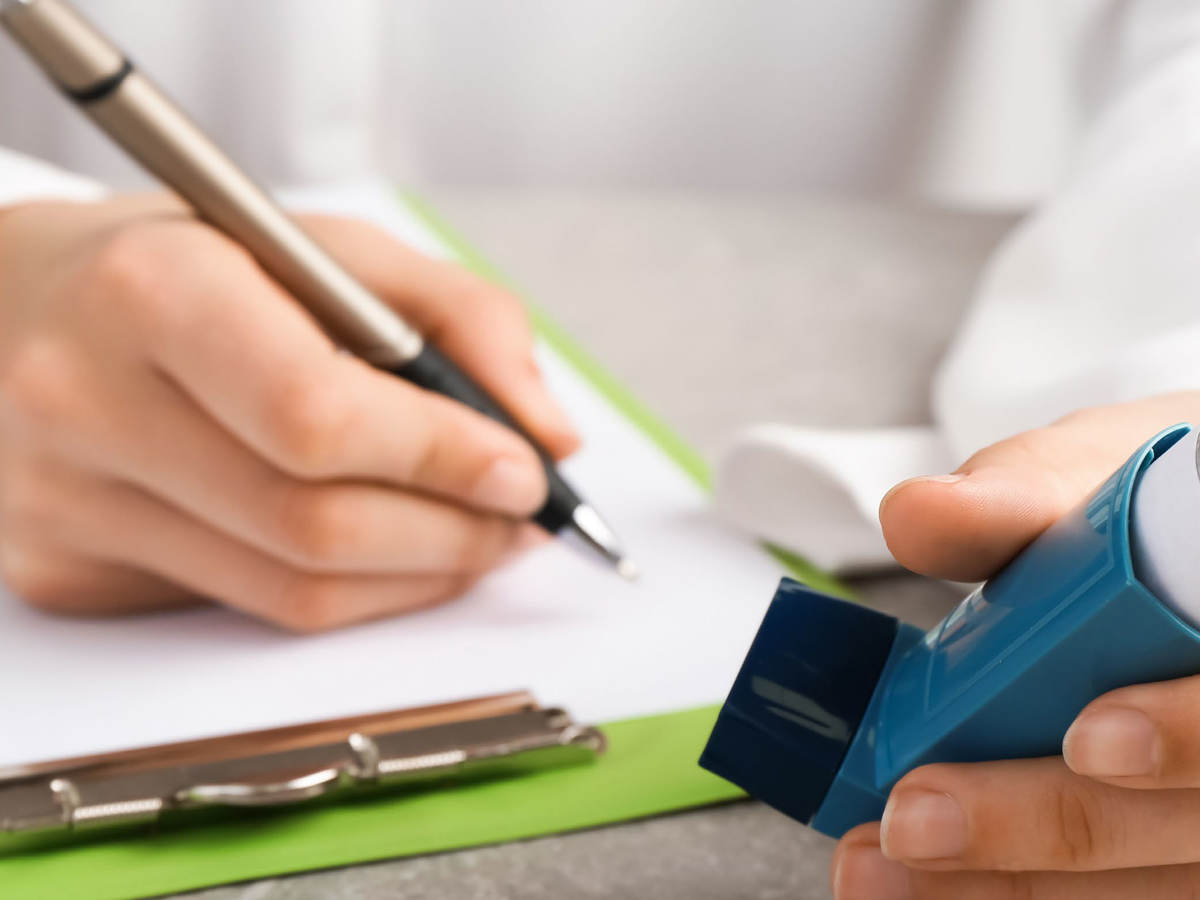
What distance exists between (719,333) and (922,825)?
1.35 ft

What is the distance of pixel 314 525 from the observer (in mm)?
340

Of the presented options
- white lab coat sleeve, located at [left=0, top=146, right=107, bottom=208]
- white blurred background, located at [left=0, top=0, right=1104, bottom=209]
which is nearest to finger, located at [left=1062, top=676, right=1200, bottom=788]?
white lab coat sleeve, located at [left=0, top=146, right=107, bottom=208]

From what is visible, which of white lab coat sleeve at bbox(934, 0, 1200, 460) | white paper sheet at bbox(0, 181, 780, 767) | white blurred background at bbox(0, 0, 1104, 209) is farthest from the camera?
white blurred background at bbox(0, 0, 1104, 209)

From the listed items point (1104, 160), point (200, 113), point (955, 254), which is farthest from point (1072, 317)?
point (200, 113)

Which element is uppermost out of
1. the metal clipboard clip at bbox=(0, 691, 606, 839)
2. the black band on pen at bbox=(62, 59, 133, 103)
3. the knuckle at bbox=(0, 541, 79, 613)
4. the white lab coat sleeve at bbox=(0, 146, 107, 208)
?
the white lab coat sleeve at bbox=(0, 146, 107, 208)

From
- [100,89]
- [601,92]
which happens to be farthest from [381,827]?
[601,92]

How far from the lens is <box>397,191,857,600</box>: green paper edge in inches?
16.2

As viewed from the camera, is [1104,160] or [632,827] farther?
[1104,160]

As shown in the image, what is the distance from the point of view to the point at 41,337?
35 cm

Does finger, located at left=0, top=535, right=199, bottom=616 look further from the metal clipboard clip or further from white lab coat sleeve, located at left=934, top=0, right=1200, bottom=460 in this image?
white lab coat sleeve, located at left=934, top=0, right=1200, bottom=460

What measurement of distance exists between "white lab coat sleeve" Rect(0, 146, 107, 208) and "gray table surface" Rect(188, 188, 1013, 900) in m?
0.22

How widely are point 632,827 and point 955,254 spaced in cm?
53

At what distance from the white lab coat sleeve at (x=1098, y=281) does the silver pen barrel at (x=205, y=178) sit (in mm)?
209

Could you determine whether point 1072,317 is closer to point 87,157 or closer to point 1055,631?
point 1055,631
